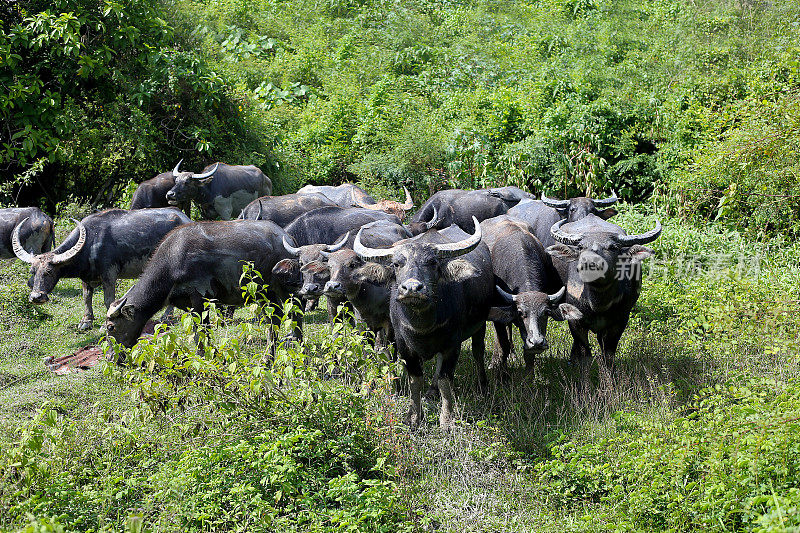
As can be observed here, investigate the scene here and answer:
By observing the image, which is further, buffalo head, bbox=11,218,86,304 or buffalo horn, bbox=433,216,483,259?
buffalo head, bbox=11,218,86,304

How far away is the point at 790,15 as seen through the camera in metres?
14.8

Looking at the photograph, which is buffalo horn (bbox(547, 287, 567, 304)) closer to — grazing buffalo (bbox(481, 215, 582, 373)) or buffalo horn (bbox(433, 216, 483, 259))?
grazing buffalo (bbox(481, 215, 582, 373))

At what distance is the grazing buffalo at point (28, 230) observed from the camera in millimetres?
10102

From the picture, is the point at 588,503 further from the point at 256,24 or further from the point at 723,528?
the point at 256,24

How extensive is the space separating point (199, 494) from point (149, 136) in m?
10.2

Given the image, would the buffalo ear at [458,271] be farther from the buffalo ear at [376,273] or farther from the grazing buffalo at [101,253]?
the grazing buffalo at [101,253]

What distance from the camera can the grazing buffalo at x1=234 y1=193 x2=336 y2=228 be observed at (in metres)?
9.96

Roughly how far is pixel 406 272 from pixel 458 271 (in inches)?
20.0

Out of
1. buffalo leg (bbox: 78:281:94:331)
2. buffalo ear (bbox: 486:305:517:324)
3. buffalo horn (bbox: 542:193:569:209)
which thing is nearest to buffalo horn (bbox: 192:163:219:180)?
buffalo leg (bbox: 78:281:94:331)

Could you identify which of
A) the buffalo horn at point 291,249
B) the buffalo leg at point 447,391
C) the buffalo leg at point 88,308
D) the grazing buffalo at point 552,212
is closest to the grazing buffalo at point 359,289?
the buffalo horn at point 291,249

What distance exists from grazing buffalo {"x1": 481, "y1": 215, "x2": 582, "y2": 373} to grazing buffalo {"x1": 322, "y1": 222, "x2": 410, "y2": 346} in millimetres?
1053

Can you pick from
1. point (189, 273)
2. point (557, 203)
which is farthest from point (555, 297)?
point (189, 273)

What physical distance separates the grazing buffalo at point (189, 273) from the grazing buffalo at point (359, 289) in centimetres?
100

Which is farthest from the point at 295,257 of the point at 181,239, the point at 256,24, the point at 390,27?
the point at 256,24
